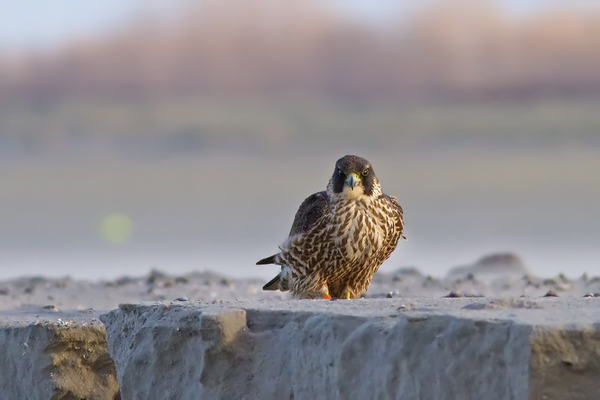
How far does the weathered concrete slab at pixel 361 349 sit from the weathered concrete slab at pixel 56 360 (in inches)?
27.0

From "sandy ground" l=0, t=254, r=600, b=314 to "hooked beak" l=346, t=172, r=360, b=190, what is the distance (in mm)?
1810

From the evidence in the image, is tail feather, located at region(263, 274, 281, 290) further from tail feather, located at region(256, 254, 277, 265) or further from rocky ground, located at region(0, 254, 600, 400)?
rocky ground, located at region(0, 254, 600, 400)

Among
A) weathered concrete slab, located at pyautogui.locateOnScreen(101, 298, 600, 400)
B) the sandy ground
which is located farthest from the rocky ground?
the sandy ground

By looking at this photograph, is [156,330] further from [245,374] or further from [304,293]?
[304,293]

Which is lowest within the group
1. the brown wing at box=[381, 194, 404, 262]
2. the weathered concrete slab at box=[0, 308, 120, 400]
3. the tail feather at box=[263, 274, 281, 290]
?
the weathered concrete slab at box=[0, 308, 120, 400]

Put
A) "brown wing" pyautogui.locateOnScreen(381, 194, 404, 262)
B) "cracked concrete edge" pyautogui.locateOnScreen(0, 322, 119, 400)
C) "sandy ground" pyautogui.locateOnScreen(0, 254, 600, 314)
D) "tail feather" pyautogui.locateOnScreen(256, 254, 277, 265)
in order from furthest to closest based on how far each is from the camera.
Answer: "sandy ground" pyautogui.locateOnScreen(0, 254, 600, 314) → "tail feather" pyautogui.locateOnScreen(256, 254, 277, 265) → "brown wing" pyautogui.locateOnScreen(381, 194, 404, 262) → "cracked concrete edge" pyautogui.locateOnScreen(0, 322, 119, 400)

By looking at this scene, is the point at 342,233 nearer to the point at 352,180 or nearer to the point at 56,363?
the point at 352,180

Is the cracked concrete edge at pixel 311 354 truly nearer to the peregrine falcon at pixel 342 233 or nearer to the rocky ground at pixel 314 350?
the rocky ground at pixel 314 350

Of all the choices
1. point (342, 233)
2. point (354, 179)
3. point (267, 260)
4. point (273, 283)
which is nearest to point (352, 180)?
point (354, 179)

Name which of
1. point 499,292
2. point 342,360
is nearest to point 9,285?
point 499,292

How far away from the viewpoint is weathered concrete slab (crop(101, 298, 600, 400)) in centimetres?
322

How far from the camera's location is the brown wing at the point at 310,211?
224 inches

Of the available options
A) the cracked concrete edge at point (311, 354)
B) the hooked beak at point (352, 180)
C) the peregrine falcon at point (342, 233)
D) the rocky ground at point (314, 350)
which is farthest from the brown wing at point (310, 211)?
the cracked concrete edge at point (311, 354)

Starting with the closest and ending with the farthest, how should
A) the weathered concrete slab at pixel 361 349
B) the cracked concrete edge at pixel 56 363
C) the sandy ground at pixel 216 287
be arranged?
the weathered concrete slab at pixel 361 349 → the cracked concrete edge at pixel 56 363 → the sandy ground at pixel 216 287
